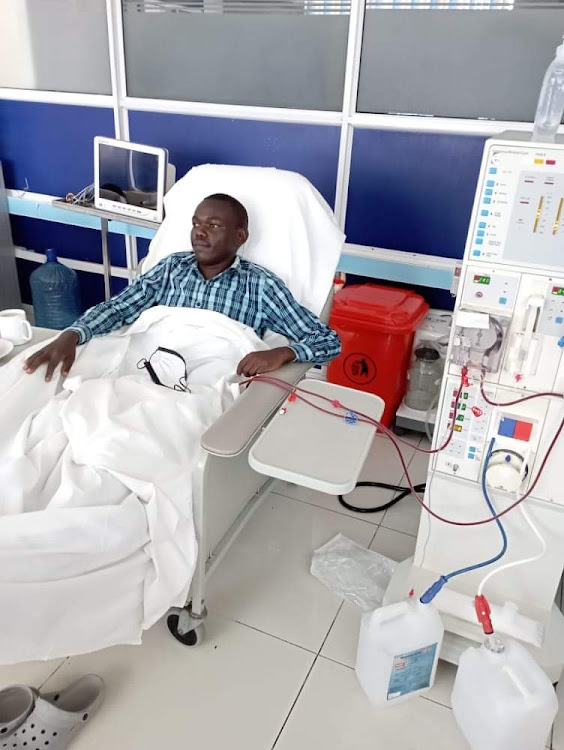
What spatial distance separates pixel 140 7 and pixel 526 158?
2100 mm

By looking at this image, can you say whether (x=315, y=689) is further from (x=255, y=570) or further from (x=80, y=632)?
(x=80, y=632)

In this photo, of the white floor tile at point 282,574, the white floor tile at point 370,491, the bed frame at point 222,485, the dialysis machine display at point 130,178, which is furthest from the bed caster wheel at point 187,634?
the dialysis machine display at point 130,178

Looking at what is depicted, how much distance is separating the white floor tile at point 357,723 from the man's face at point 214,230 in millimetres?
1204

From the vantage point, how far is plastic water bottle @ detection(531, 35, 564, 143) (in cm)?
125

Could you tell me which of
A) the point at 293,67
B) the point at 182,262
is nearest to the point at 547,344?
the point at 182,262

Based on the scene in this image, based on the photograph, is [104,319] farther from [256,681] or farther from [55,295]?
[55,295]

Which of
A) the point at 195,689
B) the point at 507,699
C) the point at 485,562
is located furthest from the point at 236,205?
the point at 507,699

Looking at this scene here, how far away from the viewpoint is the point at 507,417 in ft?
4.41

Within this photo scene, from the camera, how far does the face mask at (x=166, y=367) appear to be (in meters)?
1.72

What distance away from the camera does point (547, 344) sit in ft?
4.09

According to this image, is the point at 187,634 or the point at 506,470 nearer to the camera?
the point at 506,470

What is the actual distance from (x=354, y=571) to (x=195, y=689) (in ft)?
1.86

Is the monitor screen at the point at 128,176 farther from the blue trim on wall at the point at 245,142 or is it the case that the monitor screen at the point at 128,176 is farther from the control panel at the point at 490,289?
the control panel at the point at 490,289

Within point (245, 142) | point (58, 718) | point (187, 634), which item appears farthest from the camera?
point (245, 142)
